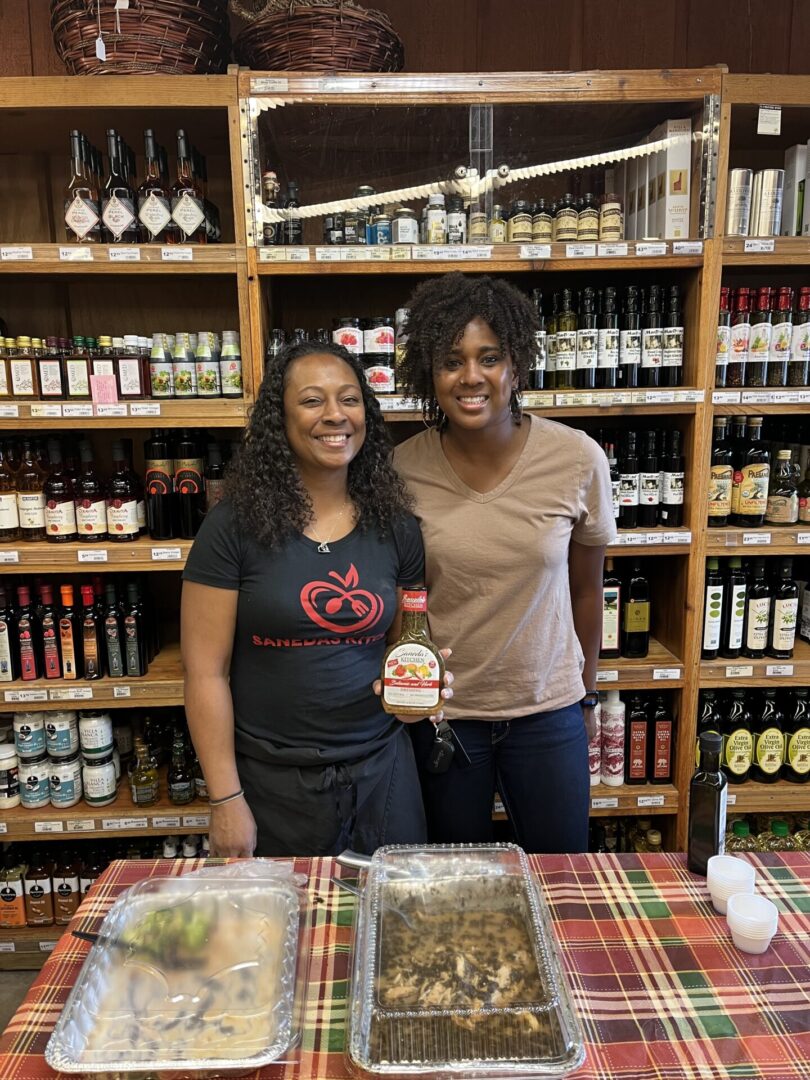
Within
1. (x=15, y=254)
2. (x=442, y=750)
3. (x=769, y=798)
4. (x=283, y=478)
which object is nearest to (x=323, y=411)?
(x=283, y=478)

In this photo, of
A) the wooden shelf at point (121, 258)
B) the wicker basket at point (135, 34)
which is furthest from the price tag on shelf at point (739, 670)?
the wicker basket at point (135, 34)

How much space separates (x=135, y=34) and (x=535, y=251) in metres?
1.20

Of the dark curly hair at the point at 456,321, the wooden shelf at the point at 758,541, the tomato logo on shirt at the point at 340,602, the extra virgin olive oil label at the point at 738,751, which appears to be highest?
the dark curly hair at the point at 456,321

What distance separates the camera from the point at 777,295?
2.33 m

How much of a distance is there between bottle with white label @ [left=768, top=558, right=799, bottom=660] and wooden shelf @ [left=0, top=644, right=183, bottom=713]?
1830 mm

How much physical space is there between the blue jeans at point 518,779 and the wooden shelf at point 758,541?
36.0 inches

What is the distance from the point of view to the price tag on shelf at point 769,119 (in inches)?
85.2

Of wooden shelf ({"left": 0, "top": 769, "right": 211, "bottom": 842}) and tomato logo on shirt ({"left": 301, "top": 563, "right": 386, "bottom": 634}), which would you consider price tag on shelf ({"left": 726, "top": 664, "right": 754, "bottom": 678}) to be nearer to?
tomato logo on shirt ({"left": 301, "top": 563, "right": 386, "bottom": 634})

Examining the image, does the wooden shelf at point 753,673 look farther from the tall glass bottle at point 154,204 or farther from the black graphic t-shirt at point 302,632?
the tall glass bottle at point 154,204

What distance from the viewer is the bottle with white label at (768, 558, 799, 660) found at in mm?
2422

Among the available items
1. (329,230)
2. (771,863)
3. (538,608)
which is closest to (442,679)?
(538,608)

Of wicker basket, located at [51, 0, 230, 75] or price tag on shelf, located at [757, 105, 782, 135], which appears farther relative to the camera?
price tag on shelf, located at [757, 105, 782, 135]

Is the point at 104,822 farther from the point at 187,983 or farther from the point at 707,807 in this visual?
the point at 707,807

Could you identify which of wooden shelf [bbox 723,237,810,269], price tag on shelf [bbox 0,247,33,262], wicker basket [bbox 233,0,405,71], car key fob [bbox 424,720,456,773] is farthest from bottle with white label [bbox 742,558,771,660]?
price tag on shelf [bbox 0,247,33,262]
